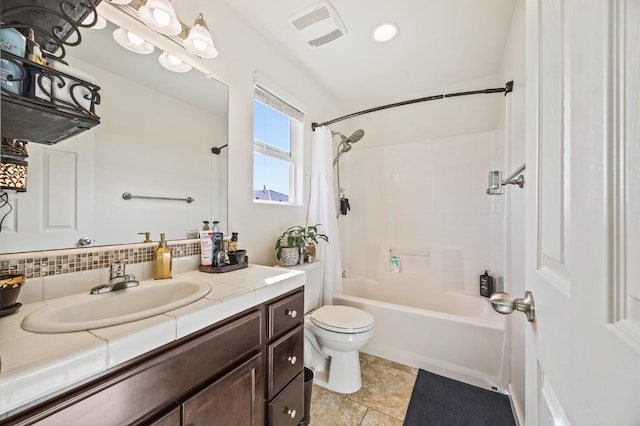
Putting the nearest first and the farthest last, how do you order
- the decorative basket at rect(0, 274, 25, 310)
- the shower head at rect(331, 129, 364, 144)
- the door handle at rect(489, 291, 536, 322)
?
the door handle at rect(489, 291, 536, 322), the decorative basket at rect(0, 274, 25, 310), the shower head at rect(331, 129, 364, 144)

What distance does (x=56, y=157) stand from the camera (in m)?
0.88

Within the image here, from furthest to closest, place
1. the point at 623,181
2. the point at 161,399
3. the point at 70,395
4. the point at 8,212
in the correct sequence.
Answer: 1. the point at 8,212
2. the point at 161,399
3. the point at 70,395
4. the point at 623,181

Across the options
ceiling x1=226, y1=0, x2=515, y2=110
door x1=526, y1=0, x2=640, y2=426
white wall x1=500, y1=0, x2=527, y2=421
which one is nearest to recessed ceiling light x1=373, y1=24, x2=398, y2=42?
ceiling x1=226, y1=0, x2=515, y2=110

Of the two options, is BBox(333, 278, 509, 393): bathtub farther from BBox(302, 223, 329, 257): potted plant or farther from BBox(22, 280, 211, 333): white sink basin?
BBox(22, 280, 211, 333): white sink basin

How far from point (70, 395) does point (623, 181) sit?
3.16ft

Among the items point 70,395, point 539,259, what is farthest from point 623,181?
point 70,395

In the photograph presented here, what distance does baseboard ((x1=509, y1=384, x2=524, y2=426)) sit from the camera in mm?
1372

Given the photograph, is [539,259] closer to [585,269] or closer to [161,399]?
[585,269]

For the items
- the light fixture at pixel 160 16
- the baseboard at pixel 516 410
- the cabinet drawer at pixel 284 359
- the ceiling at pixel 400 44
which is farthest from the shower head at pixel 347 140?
the baseboard at pixel 516 410

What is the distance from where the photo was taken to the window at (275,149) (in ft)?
5.95

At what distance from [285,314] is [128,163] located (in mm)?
952

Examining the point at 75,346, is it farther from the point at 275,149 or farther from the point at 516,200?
the point at 516,200

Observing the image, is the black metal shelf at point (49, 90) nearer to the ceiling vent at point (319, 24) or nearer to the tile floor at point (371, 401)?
the ceiling vent at point (319, 24)

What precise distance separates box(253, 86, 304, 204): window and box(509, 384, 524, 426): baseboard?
1.95 meters
